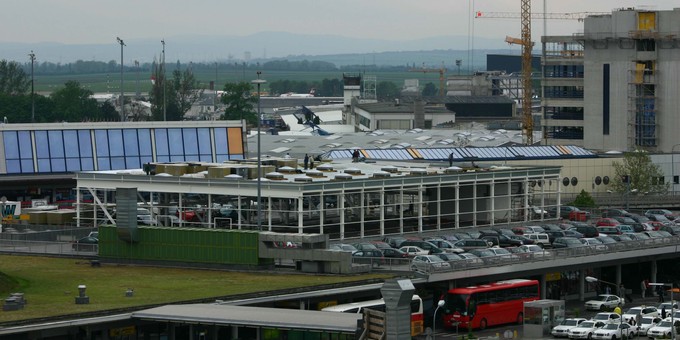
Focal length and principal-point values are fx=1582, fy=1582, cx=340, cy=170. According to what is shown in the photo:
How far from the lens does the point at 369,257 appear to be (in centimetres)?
8206

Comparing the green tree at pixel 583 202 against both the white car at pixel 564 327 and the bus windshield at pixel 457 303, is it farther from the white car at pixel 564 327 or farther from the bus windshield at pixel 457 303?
the bus windshield at pixel 457 303

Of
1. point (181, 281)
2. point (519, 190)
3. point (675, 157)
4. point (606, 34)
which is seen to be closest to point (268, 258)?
point (181, 281)

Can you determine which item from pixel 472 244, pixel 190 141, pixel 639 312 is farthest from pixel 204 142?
pixel 639 312

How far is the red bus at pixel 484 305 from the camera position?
76.7m

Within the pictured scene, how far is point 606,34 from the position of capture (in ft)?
544

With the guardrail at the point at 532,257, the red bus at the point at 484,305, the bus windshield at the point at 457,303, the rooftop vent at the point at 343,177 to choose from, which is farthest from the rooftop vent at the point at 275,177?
the bus windshield at the point at 457,303

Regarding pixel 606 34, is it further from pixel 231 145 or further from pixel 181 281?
pixel 181 281

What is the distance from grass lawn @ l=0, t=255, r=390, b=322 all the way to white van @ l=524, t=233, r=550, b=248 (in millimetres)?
20151

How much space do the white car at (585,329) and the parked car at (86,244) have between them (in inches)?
1149

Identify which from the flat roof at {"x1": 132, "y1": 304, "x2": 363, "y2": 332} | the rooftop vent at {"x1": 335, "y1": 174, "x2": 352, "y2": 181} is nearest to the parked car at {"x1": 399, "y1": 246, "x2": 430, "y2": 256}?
the rooftop vent at {"x1": 335, "y1": 174, "x2": 352, "y2": 181}

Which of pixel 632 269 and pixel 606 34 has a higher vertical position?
pixel 606 34

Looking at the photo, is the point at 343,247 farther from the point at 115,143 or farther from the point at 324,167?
the point at 115,143

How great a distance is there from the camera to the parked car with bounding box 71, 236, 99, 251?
90637 millimetres

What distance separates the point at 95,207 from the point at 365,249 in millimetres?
22872
